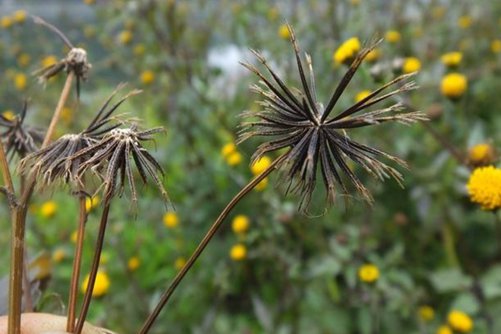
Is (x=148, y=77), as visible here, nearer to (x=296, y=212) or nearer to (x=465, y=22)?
(x=296, y=212)

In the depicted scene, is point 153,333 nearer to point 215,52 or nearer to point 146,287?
point 146,287

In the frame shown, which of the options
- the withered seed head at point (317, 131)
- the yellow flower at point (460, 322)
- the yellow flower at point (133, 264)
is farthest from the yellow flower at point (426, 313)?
the withered seed head at point (317, 131)

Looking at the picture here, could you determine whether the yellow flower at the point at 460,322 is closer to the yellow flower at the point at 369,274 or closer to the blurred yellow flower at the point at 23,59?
the yellow flower at the point at 369,274

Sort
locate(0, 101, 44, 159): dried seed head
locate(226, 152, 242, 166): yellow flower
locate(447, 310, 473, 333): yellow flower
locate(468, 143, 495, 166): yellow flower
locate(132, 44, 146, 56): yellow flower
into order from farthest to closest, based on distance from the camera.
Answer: locate(132, 44, 146, 56): yellow flower, locate(226, 152, 242, 166): yellow flower, locate(447, 310, 473, 333): yellow flower, locate(468, 143, 495, 166): yellow flower, locate(0, 101, 44, 159): dried seed head

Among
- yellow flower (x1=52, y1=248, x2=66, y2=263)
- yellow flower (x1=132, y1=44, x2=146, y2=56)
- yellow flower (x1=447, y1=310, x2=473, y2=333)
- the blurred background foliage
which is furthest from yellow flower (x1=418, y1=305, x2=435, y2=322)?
yellow flower (x1=132, y1=44, x2=146, y2=56)

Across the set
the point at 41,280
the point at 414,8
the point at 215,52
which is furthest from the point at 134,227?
the point at 414,8

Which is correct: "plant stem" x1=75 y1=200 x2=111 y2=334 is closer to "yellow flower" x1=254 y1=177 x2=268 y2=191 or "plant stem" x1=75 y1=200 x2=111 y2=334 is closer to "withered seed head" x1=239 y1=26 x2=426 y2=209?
"withered seed head" x1=239 y1=26 x2=426 y2=209

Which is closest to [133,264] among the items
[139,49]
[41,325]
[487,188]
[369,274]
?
[369,274]
